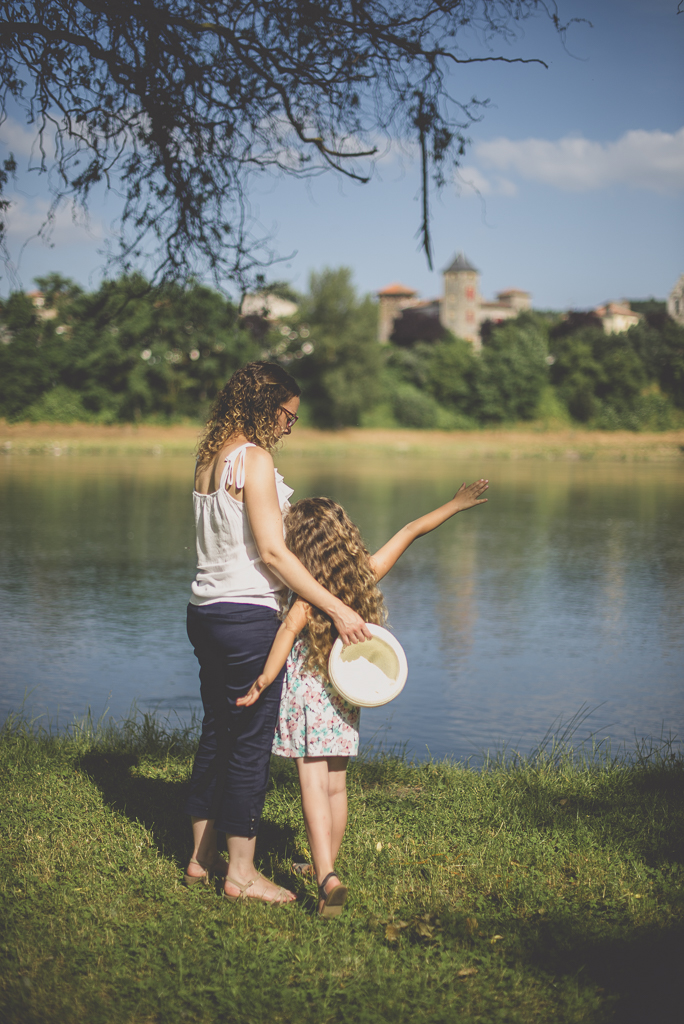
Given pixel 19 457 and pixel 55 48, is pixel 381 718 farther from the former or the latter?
pixel 19 457

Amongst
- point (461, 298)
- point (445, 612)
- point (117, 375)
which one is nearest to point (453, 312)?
point (461, 298)

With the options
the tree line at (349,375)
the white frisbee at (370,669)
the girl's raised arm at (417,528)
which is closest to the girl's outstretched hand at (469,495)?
the girl's raised arm at (417,528)

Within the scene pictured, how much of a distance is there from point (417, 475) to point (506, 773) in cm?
2830

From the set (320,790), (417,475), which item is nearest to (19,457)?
(417,475)

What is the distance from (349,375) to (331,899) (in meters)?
55.1

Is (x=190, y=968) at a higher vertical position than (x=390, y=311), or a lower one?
lower

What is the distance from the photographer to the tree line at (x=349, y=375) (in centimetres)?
4975

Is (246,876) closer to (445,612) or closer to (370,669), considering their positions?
(370,669)

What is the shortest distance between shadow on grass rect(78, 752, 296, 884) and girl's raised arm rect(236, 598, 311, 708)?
34.9 inches

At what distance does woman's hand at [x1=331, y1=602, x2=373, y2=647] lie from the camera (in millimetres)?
2996

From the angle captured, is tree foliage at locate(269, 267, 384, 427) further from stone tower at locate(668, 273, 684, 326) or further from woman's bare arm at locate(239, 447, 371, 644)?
woman's bare arm at locate(239, 447, 371, 644)

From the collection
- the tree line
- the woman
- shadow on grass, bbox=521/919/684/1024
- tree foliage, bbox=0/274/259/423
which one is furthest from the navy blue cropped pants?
tree foliage, bbox=0/274/259/423

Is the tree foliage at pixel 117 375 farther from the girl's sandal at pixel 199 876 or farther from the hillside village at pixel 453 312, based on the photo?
the girl's sandal at pixel 199 876

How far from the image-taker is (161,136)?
5.45m
